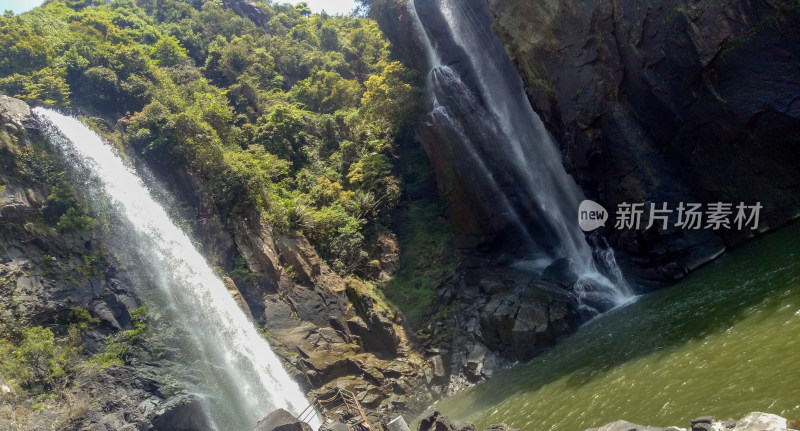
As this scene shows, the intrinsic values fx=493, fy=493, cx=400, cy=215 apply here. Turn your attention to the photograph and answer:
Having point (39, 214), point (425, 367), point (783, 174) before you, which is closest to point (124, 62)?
point (39, 214)

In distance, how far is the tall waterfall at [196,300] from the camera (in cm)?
1712

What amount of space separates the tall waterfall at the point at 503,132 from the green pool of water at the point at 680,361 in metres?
4.91

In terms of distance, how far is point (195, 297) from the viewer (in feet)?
63.6

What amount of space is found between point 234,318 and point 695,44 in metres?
18.9

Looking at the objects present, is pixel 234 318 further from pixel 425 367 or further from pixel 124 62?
pixel 124 62

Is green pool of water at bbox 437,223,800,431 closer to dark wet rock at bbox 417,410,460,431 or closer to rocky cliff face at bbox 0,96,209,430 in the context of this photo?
dark wet rock at bbox 417,410,460,431

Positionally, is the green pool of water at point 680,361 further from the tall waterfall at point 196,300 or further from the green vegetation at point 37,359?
the green vegetation at point 37,359

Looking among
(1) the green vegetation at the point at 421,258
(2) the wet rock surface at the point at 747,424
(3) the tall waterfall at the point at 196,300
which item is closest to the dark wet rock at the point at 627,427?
(2) the wet rock surface at the point at 747,424

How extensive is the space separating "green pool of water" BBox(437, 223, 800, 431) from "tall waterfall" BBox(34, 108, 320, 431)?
654 cm

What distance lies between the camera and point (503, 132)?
23.8 metres

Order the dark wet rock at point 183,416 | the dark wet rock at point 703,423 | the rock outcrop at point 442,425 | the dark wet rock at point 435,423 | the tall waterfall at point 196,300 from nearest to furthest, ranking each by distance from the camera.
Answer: the dark wet rock at point 703,423 → the rock outcrop at point 442,425 → the dark wet rock at point 435,423 → the dark wet rock at point 183,416 → the tall waterfall at point 196,300

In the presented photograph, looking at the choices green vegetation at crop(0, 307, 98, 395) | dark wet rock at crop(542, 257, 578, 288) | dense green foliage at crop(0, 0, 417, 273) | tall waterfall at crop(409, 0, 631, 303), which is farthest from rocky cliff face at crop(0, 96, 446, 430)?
tall waterfall at crop(409, 0, 631, 303)

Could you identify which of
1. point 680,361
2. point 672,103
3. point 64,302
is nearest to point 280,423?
point 680,361

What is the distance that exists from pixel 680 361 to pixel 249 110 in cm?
2887
